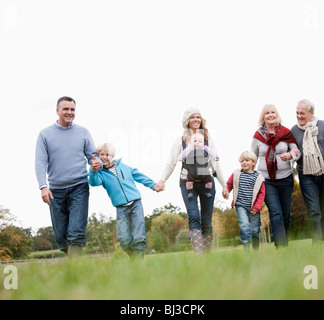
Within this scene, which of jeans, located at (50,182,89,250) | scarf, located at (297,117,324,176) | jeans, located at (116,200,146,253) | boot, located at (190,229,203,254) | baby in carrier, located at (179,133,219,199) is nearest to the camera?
jeans, located at (50,182,89,250)

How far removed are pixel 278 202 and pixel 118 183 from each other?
2.48 m

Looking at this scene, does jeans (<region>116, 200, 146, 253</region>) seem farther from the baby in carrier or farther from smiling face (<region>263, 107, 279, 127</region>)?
smiling face (<region>263, 107, 279, 127</region>)

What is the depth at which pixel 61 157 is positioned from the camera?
539cm

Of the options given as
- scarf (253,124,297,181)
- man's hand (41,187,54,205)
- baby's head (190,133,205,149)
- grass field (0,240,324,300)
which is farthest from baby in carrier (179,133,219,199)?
grass field (0,240,324,300)

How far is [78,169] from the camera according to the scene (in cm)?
539

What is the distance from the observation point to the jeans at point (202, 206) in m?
5.70

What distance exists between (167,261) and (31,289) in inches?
46.2

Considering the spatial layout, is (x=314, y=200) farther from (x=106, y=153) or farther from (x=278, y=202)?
(x=106, y=153)

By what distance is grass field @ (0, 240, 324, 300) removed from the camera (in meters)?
2.25

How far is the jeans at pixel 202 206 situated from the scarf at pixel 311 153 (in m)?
1.50

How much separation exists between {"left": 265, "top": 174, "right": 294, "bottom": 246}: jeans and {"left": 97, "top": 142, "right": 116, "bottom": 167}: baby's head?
243cm
